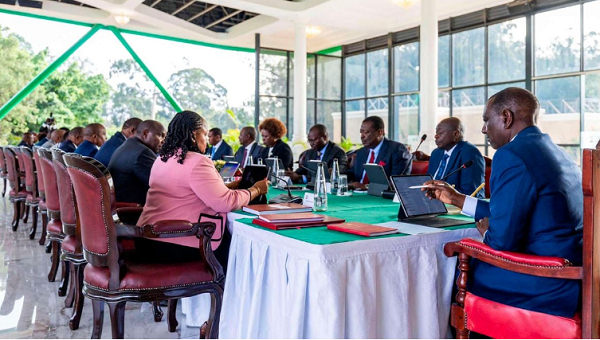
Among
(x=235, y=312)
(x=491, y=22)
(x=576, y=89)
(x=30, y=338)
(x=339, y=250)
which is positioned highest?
(x=491, y=22)

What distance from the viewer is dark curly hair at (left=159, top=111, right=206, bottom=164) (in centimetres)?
238

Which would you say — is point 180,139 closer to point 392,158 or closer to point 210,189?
point 210,189

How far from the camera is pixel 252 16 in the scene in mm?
12219

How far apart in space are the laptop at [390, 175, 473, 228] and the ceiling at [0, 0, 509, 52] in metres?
7.92

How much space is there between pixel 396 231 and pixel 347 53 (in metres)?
12.4

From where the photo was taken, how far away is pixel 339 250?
175 cm

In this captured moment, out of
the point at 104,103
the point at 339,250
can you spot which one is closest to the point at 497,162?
the point at 339,250

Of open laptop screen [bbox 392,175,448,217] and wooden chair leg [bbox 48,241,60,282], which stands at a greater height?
open laptop screen [bbox 392,175,448,217]

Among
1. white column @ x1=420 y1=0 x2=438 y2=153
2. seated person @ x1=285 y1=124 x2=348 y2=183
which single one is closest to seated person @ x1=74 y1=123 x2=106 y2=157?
seated person @ x1=285 y1=124 x2=348 y2=183

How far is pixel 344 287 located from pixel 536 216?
2.29 ft

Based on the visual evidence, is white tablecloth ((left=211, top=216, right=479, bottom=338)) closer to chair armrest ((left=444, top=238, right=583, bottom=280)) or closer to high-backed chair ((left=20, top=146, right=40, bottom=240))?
chair armrest ((left=444, top=238, right=583, bottom=280))

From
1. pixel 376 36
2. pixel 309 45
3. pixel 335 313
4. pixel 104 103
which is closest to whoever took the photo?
pixel 335 313

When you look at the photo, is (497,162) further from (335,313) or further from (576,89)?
(576,89)

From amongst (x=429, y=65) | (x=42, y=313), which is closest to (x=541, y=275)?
(x=42, y=313)
